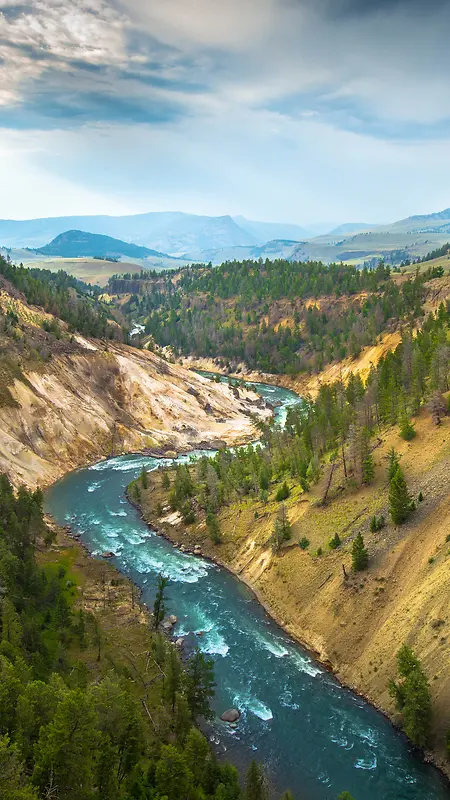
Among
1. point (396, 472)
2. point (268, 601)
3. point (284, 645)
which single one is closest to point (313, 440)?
point (396, 472)

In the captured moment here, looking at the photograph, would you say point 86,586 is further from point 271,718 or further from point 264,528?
point 271,718

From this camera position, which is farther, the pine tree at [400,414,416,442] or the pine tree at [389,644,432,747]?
the pine tree at [400,414,416,442]

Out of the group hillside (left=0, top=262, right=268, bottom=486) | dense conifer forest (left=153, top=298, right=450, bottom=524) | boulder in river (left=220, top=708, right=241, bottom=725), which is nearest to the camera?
boulder in river (left=220, top=708, right=241, bottom=725)

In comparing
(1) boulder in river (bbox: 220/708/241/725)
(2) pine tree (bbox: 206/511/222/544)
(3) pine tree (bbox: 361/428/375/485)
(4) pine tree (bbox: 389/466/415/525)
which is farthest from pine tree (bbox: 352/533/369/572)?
(2) pine tree (bbox: 206/511/222/544)

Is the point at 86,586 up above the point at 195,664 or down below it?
below

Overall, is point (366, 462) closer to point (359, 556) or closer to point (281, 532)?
point (281, 532)

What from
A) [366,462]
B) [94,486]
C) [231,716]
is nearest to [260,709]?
[231,716]

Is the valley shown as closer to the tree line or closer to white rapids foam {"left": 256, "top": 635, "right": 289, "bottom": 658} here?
white rapids foam {"left": 256, "top": 635, "right": 289, "bottom": 658}
